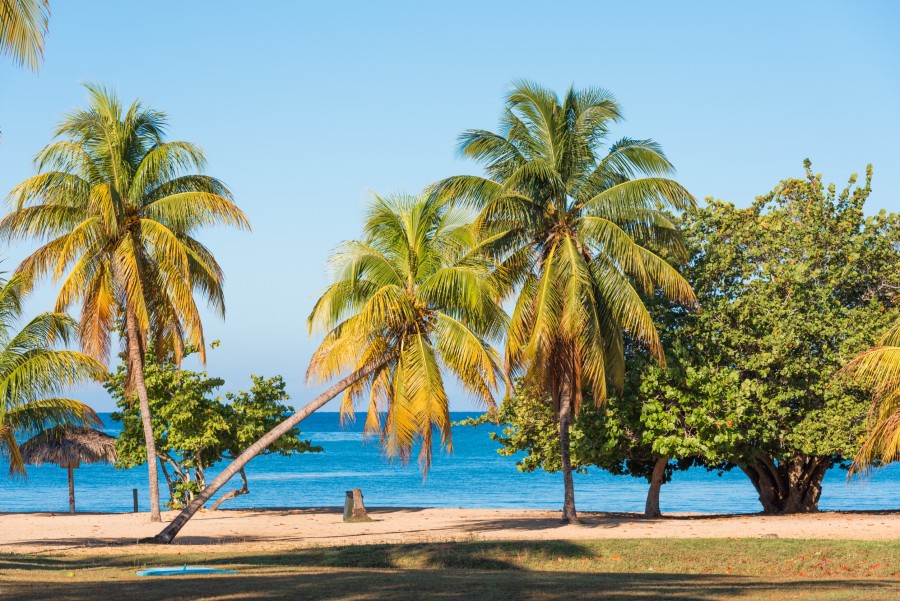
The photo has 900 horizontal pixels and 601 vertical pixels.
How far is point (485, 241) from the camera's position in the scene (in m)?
19.6

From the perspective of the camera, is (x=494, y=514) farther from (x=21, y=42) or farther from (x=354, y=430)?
(x=354, y=430)

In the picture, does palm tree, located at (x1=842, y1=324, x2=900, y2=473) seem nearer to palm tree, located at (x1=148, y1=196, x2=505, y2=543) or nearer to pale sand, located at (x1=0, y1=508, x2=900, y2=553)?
pale sand, located at (x1=0, y1=508, x2=900, y2=553)

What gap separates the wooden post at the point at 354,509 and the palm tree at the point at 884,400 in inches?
431

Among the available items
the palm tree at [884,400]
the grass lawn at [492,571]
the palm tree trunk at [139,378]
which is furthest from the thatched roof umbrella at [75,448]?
the palm tree at [884,400]

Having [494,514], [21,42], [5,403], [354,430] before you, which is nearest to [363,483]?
[494,514]

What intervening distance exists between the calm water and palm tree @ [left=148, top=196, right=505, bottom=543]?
2022cm

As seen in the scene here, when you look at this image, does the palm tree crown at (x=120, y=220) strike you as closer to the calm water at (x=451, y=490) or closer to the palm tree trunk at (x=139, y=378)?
the palm tree trunk at (x=139, y=378)

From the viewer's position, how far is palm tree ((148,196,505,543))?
18.2 meters

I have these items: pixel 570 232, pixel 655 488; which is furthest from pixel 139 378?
pixel 655 488

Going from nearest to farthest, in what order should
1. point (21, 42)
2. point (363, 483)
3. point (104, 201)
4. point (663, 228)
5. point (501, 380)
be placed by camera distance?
point (21, 42) < point (104, 201) < point (501, 380) < point (663, 228) < point (363, 483)

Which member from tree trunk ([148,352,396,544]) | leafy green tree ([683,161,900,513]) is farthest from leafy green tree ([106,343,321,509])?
leafy green tree ([683,161,900,513])

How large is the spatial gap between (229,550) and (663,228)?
10.9 m

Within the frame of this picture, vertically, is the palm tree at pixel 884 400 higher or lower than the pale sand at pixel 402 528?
higher

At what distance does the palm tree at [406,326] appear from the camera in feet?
59.6
